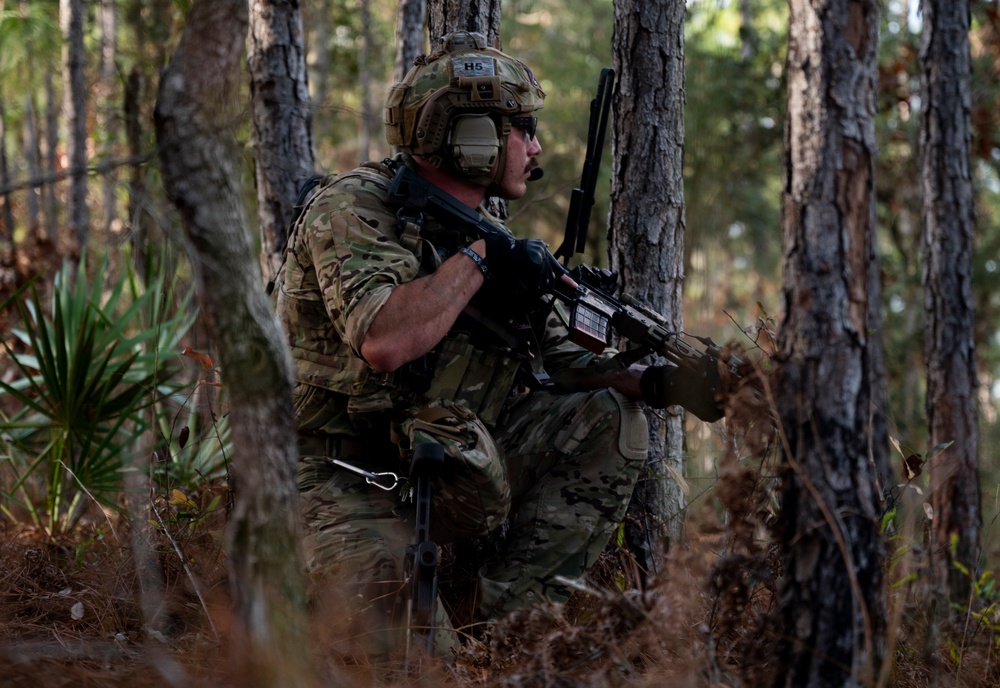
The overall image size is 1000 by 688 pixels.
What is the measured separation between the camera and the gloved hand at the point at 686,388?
3.24m

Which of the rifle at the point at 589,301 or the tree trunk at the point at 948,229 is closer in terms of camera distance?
the rifle at the point at 589,301

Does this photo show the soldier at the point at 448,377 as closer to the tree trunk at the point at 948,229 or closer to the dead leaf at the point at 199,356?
the dead leaf at the point at 199,356

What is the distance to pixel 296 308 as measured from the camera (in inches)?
131

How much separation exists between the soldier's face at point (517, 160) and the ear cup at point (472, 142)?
0.46ft

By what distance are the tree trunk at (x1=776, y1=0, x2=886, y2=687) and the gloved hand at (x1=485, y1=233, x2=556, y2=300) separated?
41.7 inches

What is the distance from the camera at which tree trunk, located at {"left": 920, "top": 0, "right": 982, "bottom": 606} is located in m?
6.32

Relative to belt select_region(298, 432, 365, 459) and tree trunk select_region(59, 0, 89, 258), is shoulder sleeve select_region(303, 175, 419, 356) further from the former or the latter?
tree trunk select_region(59, 0, 89, 258)

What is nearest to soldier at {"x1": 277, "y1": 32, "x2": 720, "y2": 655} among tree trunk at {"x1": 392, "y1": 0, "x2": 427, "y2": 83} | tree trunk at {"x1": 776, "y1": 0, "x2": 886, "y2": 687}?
tree trunk at {"x1": 776, "y1": 0, "x2": 886, "y2": 687}

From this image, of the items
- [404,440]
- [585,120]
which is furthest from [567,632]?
[585,120]

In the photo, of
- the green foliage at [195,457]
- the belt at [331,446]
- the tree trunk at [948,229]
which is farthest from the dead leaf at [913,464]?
the tree trunk at [948,229]

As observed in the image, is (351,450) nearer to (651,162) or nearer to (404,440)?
(404,440)

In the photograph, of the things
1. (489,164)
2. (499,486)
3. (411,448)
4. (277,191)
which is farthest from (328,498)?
(277,191)

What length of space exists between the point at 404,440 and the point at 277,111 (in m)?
2.34

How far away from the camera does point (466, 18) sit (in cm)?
420
